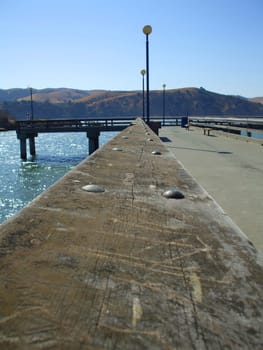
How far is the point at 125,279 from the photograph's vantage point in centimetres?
113

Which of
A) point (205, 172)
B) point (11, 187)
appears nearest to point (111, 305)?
point (205, 172)

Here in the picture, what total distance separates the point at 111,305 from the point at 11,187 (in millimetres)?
20392

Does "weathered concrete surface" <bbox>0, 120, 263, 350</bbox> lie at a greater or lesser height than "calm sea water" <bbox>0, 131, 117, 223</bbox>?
greater

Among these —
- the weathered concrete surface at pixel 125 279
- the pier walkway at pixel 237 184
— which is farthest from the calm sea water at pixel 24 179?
the weathered concrete surface at pixel 125 279

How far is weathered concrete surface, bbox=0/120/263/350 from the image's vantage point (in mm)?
874

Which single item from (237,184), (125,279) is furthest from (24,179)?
(125,279)

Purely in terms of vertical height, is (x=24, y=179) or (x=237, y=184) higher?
(x=237, y=184)

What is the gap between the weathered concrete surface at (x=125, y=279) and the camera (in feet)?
2.87

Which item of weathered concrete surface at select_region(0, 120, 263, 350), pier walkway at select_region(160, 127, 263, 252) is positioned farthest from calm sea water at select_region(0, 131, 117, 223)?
weathered concrete surface at select_region(0, 120, 263, 350)

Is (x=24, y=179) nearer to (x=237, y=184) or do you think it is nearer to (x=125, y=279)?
(x=237, y=184)

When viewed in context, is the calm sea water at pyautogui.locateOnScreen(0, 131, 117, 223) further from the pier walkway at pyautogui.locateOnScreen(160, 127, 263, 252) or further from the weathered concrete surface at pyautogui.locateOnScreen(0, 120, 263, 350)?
the weathered concrete surface at pyautogui.locateOnScreen(0, 120, 263, 350)

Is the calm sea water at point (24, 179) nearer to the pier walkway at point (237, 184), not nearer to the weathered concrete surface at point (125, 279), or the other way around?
the pier walkway at point (237, 184)

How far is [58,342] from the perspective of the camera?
82cm

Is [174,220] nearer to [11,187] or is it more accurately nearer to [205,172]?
[205,172]
